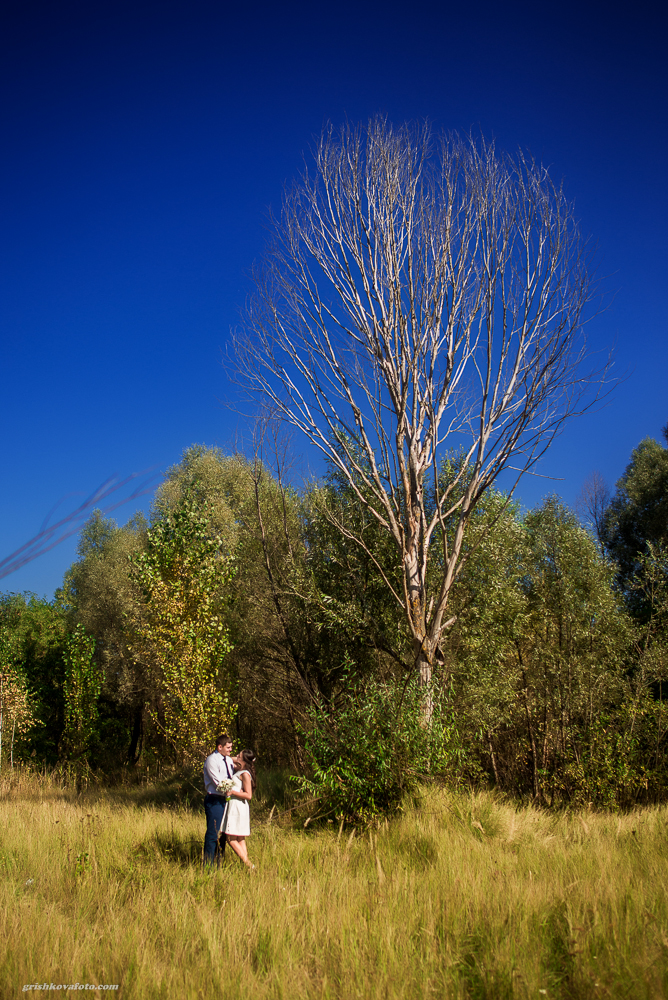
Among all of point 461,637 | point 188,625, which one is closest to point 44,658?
point 188,625

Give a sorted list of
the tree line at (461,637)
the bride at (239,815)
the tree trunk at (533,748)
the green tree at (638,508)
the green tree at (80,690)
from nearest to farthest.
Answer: the bride at (239,815), the tree line at (461,637), the tree trunk at (533,748), the green tree at (80,690), the green tree at (638,508)

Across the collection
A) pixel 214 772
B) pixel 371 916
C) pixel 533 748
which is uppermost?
pixel 214 772

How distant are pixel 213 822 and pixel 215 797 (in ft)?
0.84

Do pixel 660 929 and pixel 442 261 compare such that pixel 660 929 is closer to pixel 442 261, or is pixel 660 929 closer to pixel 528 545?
pixel 442 261

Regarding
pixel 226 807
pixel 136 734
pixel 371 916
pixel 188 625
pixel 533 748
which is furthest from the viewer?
pixel 136 734

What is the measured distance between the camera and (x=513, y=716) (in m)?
14.6

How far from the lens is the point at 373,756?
780cm

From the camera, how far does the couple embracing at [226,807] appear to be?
267 inches

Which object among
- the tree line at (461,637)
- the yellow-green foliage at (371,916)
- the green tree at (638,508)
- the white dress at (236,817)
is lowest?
the yellow-green foliage at (371,916)

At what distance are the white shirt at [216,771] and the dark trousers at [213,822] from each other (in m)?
0.09

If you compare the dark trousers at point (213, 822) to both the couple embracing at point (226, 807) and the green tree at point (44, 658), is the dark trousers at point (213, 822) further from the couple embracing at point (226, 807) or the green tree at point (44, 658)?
the green tree at point (44, 658)

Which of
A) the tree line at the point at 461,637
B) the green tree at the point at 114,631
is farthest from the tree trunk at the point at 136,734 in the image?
the tree line at the point at 461,637

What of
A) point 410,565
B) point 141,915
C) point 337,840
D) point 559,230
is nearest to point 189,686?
point 410,565

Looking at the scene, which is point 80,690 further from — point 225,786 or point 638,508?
point 638,508
